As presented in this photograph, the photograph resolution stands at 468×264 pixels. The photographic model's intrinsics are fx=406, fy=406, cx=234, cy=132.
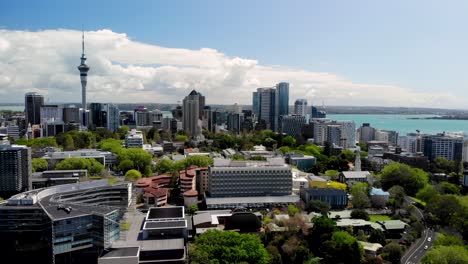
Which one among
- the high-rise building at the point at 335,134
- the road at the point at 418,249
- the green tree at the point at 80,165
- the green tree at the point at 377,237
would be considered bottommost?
the road at the point at 418,249

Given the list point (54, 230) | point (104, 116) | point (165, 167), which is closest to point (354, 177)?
point (165, 167)

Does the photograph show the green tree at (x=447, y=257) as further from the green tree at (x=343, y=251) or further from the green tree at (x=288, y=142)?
the green tree at (x=288, y=142)

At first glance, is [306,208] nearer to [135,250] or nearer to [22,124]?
[135,250]

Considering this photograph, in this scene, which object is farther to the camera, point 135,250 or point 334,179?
point 334,179

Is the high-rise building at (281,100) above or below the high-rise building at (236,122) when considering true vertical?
above

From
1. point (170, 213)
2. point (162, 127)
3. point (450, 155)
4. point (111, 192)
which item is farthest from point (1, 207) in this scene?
point (162, 127)

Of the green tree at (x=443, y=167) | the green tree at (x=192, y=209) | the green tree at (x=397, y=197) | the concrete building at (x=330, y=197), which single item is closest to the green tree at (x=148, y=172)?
the green tree at (x=192, y=209)
